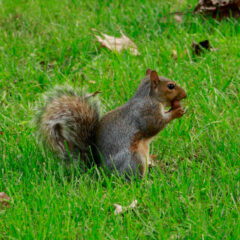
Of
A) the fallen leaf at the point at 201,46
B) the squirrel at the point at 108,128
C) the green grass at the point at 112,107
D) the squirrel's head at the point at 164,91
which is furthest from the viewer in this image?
the fallen leaf at the point at 201,46

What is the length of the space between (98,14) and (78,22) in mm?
244

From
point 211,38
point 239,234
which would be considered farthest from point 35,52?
point 239,234

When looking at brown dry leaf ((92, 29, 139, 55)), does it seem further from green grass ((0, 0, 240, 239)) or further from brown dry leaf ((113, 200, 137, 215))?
brown dry leaf ((113, 200, 137, 215))

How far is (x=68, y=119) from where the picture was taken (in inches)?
96.7

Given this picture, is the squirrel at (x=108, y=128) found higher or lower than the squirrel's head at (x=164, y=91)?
lower

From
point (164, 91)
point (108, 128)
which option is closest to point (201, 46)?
point (164, 91)

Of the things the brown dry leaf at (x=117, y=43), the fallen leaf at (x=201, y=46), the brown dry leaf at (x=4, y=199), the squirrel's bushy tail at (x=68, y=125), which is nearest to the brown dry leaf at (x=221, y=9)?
the fallen leaf at (x=201, y=46)

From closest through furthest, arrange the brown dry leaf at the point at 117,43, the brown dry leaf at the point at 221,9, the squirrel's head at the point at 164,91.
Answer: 1. the squirrel's head at the point at 164,91
2. the brown dry leaf at the point at 117,43
3. the brown dry leaf at the point at 221,9

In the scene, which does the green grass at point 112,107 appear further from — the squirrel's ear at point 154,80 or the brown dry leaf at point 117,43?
the squirrel's ear at point 154,80

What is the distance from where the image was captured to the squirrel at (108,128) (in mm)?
2430

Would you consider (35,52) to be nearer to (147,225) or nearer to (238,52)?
(238,52)

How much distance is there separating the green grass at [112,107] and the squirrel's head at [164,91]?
20 cm

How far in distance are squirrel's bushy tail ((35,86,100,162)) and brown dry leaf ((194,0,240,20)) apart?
1709 mm

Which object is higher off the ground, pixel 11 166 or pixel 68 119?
pixel 68 119
